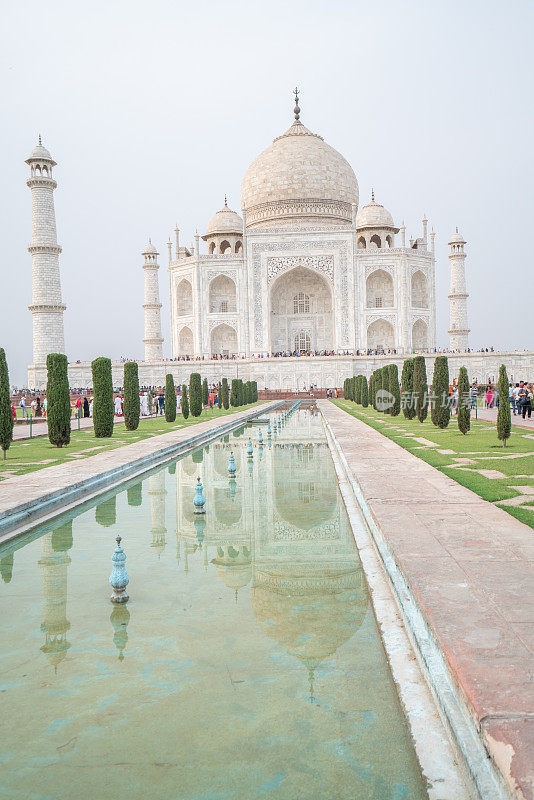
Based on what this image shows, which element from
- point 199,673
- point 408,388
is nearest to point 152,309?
point 408,388

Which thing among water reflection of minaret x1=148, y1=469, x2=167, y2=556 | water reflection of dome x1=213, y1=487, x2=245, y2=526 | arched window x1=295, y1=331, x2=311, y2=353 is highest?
arched window x1=295, y1=331, x2=311, y2=353

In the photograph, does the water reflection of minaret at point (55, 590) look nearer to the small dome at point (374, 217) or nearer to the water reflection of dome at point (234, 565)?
the water reflection of dome at point (234, 565)

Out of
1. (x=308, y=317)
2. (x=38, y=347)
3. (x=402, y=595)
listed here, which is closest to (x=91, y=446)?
(x=402, y=595)

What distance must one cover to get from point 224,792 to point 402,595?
136 cm

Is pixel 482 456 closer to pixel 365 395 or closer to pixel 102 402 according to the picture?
pixel 102 402

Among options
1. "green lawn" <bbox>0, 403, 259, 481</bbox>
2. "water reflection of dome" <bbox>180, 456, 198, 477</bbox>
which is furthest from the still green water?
"green lawn" <bbox>0, 403, 259, 481</bbox>

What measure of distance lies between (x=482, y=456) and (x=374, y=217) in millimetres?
29372

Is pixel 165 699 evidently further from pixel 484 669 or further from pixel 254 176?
pixel 254 176

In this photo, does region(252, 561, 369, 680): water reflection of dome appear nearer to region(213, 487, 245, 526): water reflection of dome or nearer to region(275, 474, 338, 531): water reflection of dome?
region(275, 474, 338, 531): water reflection of dome

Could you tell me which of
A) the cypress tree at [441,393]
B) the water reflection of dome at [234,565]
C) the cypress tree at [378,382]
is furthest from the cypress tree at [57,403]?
the cypress tree at [378,382]

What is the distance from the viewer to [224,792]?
1.63m

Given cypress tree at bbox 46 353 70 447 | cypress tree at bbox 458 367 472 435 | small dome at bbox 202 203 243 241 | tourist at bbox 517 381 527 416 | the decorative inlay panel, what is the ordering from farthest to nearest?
small dome at bbox 202 203 243 241 → the decorative inlay panel → tourist at bbox 517 381 527 416 → cypress tree at bbox 46 353 70 447 → cypress tree at bbox 458 367 472 435

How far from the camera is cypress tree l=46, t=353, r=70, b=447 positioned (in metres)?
9.85

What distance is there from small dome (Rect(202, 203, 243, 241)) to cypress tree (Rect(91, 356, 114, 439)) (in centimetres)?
2476
